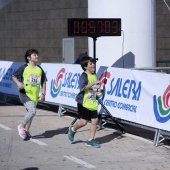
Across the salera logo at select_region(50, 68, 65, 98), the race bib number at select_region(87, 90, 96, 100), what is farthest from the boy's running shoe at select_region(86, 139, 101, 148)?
the salera logo at select_region(50, 68, 65, 98)

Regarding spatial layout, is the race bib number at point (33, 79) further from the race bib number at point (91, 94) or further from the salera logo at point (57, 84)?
the salera logo at point (57, 84)

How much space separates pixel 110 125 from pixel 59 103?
216 centimetres

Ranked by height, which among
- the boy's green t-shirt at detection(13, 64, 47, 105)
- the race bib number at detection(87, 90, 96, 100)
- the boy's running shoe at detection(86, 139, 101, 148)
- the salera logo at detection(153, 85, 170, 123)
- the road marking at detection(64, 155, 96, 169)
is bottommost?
the road marking at detection(64, 155, 96, 169)

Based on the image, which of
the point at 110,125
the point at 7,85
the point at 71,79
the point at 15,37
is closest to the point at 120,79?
the point at 110,125

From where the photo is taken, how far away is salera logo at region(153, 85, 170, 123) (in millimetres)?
10742

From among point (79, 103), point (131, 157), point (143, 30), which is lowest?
point (131, 157)

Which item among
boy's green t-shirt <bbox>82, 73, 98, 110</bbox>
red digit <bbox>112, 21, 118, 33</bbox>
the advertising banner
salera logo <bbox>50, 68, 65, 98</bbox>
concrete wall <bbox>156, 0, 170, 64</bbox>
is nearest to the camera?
boy's green t-shirt <bbox>82, 73, 98, 110</bbox>

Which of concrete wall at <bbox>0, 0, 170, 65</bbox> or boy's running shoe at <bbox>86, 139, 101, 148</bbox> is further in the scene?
concrete wall at <bbox>0, 0, 170, 65</bbox>

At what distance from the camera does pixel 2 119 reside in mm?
14102

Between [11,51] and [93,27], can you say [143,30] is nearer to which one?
[93,27]

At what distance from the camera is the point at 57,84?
15477 mm

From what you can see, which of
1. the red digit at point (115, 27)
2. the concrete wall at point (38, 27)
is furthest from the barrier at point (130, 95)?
the concrete wall at point (38, 27)

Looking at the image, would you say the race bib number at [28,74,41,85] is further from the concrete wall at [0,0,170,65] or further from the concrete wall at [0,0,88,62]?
the concrete wall at [0,0,88,62]

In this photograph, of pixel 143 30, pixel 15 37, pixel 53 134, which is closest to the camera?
pixel 53 134
